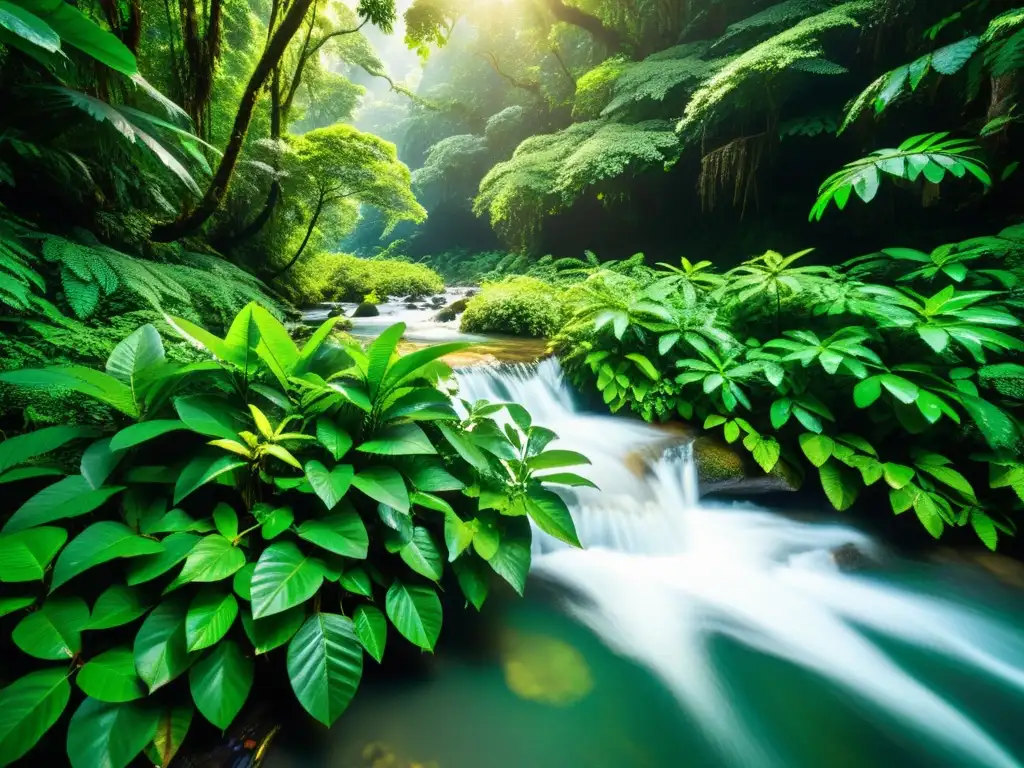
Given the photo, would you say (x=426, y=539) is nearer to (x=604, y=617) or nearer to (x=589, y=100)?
(x=604, y=617)

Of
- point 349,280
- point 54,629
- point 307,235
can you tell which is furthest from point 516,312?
point 349,280

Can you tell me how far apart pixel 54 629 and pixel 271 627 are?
21.5 inches

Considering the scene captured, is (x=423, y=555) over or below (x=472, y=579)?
over

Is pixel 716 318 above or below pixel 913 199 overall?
below

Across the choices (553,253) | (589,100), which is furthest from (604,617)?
(553,253)

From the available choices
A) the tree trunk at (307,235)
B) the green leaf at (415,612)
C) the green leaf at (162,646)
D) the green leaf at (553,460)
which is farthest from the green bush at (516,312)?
the green leaf at (162,646)

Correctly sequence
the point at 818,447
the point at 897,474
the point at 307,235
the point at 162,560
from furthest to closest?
the point at 307,235, the point at 818,447, the point at 897,474, the point at 162,560

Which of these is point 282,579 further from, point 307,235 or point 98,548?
point 307,235

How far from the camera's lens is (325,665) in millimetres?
1312

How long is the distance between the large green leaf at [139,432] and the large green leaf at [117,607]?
0.43 m

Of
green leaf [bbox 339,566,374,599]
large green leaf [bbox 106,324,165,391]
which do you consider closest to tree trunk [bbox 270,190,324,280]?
large green leaf [bbox 106,324,165,391]

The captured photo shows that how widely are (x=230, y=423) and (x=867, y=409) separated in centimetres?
397

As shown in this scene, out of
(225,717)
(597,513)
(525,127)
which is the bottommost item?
(597,513)

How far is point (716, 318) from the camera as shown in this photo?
12.5 feet
